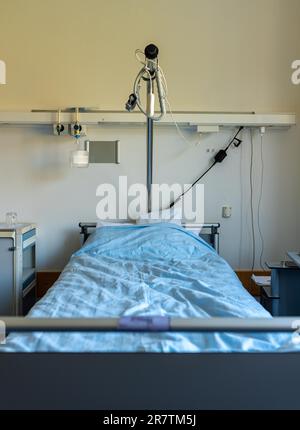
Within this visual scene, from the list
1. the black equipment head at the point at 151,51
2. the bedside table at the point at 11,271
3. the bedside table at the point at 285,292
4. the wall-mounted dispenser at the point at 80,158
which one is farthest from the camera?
the wall-mounted dispenser at the point at 80,158

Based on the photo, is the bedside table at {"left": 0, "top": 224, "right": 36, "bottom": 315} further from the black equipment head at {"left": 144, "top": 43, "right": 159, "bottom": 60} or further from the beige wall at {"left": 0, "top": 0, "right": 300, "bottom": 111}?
the black equipment head at {"left": 144, "top": 43, "right": 159, "bottom": 60}

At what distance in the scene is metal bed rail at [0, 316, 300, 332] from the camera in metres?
0.80

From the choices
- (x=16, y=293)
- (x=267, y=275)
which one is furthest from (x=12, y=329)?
(x=267, y=275)

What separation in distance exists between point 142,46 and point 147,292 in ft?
7.44

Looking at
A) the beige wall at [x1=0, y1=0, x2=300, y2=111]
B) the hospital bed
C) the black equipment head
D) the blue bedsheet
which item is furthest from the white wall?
the hospital bed

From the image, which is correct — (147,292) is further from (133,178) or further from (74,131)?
(74,131)

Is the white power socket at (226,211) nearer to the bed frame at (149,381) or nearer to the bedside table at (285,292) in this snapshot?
the bedside table at (285,292)

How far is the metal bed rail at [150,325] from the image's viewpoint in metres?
0.80

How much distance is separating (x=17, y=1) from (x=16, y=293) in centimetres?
246

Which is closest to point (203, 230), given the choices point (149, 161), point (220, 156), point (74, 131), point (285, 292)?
point (220, 156)

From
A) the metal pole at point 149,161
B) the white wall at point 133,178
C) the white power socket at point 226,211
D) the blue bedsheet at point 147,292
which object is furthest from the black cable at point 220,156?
the blue bedsheet at point 147,292

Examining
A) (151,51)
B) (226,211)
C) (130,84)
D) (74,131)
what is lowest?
(226,211)

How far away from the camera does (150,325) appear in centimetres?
80

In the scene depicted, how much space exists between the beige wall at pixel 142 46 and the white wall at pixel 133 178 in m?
0.31
